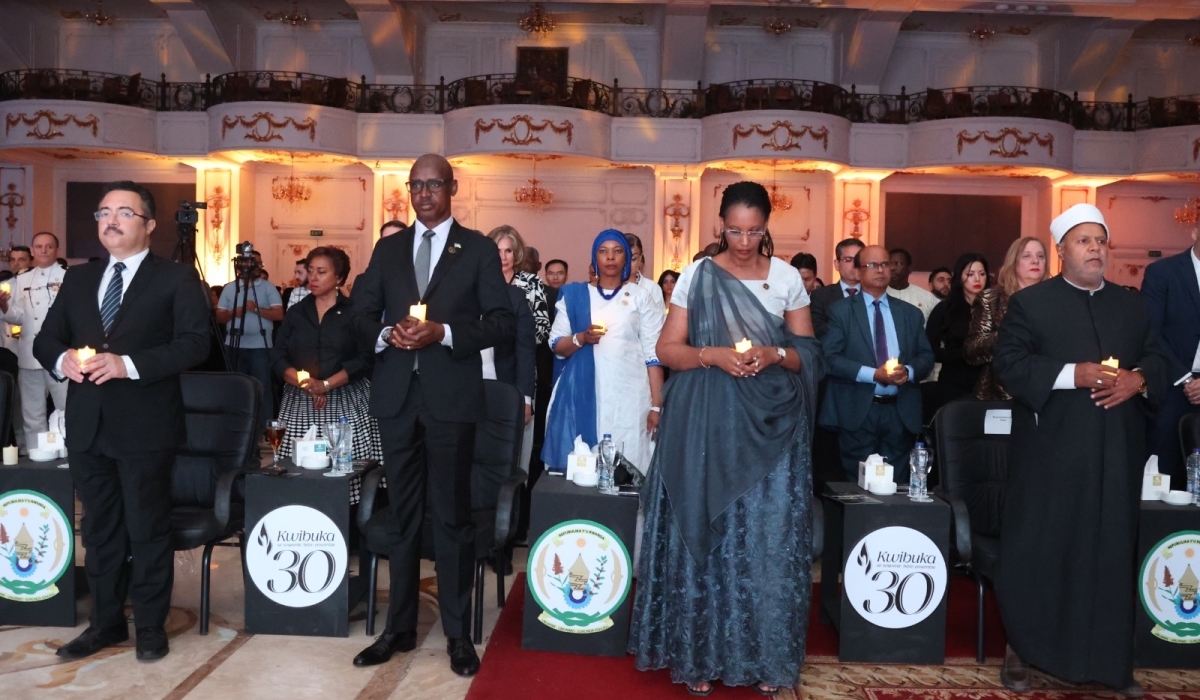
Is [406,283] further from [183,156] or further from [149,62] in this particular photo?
[149,62]

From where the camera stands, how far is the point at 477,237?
328 centimetres

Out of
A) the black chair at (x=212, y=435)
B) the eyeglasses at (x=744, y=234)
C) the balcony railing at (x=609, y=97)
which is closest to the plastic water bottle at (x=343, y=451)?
the black chair at (x=212, y=435)

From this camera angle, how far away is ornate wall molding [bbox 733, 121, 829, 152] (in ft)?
43.2

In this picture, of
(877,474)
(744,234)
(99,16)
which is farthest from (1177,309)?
(99,16)

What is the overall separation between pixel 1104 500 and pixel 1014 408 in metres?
0.41

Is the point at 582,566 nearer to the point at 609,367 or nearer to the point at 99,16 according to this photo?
the point at 609,367

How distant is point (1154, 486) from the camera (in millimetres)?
3566

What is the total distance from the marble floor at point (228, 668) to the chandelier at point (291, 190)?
11.7 meters

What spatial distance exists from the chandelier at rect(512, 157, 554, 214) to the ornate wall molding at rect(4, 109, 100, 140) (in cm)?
601

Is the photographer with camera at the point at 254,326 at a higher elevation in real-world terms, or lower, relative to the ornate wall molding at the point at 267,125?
lower

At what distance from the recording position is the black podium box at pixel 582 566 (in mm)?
3355

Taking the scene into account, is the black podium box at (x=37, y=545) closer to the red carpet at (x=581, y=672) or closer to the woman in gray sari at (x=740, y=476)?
the red carpet at (x=581, y=672)

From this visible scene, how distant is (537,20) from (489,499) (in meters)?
11.5

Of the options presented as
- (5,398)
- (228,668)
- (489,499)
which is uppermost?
(5,398)
